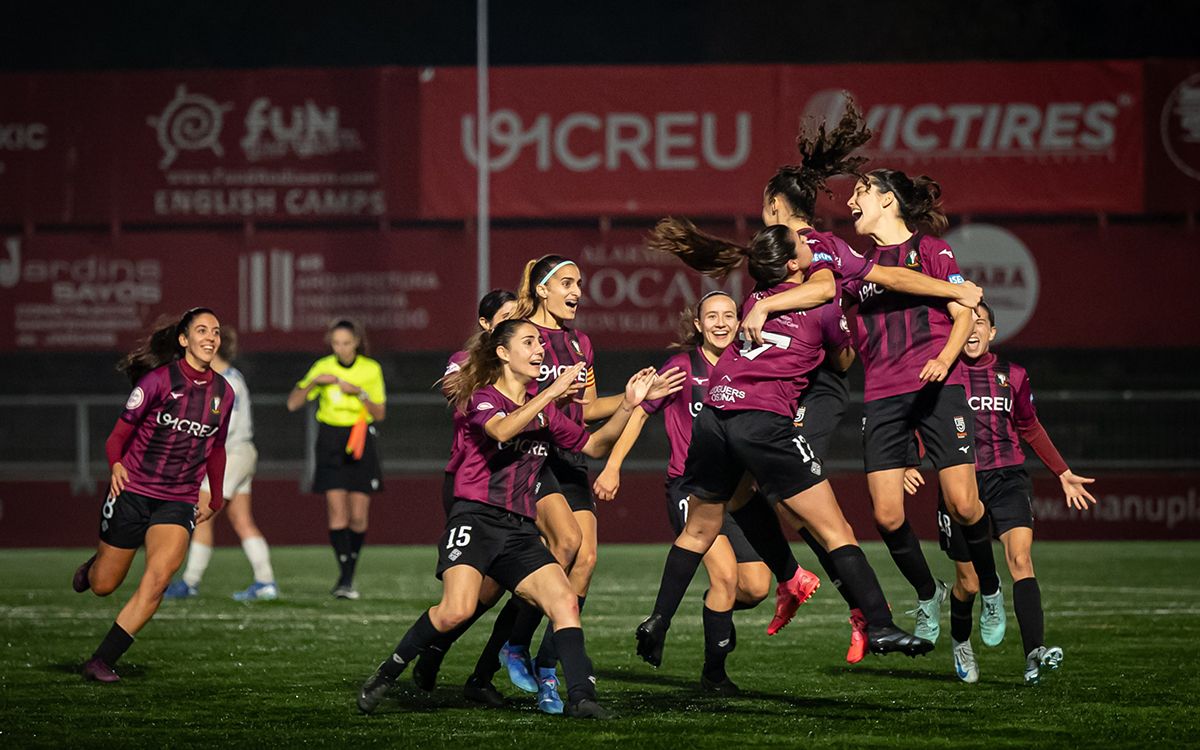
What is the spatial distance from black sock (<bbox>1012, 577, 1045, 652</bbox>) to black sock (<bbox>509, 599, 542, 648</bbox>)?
7.34 feet

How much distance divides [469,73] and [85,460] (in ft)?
26.4

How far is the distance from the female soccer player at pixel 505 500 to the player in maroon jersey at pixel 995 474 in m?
1.93

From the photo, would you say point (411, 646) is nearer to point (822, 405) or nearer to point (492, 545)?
point (492, 545)

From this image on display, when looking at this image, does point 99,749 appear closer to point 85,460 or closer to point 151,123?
point 85,460

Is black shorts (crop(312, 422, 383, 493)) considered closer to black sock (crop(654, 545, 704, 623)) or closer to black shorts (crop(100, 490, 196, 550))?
black shorts (crop(100, 490, 196, 550))

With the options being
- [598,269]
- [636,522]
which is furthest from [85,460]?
[598,269]

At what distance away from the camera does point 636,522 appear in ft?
57.8

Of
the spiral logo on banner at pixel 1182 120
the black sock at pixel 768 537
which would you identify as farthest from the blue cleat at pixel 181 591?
the spiral logo on banner at pixel 1182 120

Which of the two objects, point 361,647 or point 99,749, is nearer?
point 99,749

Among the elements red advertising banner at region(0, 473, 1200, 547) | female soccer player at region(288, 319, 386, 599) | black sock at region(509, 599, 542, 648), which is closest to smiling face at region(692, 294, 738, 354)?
black sock at region(509, 599, 542, 648)

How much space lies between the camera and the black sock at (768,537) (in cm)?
782

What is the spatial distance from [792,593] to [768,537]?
0.29 metres

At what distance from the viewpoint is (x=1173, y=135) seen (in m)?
22.8

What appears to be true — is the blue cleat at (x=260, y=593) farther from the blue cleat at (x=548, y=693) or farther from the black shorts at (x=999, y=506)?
the black shorts at (x=999, y=506)
